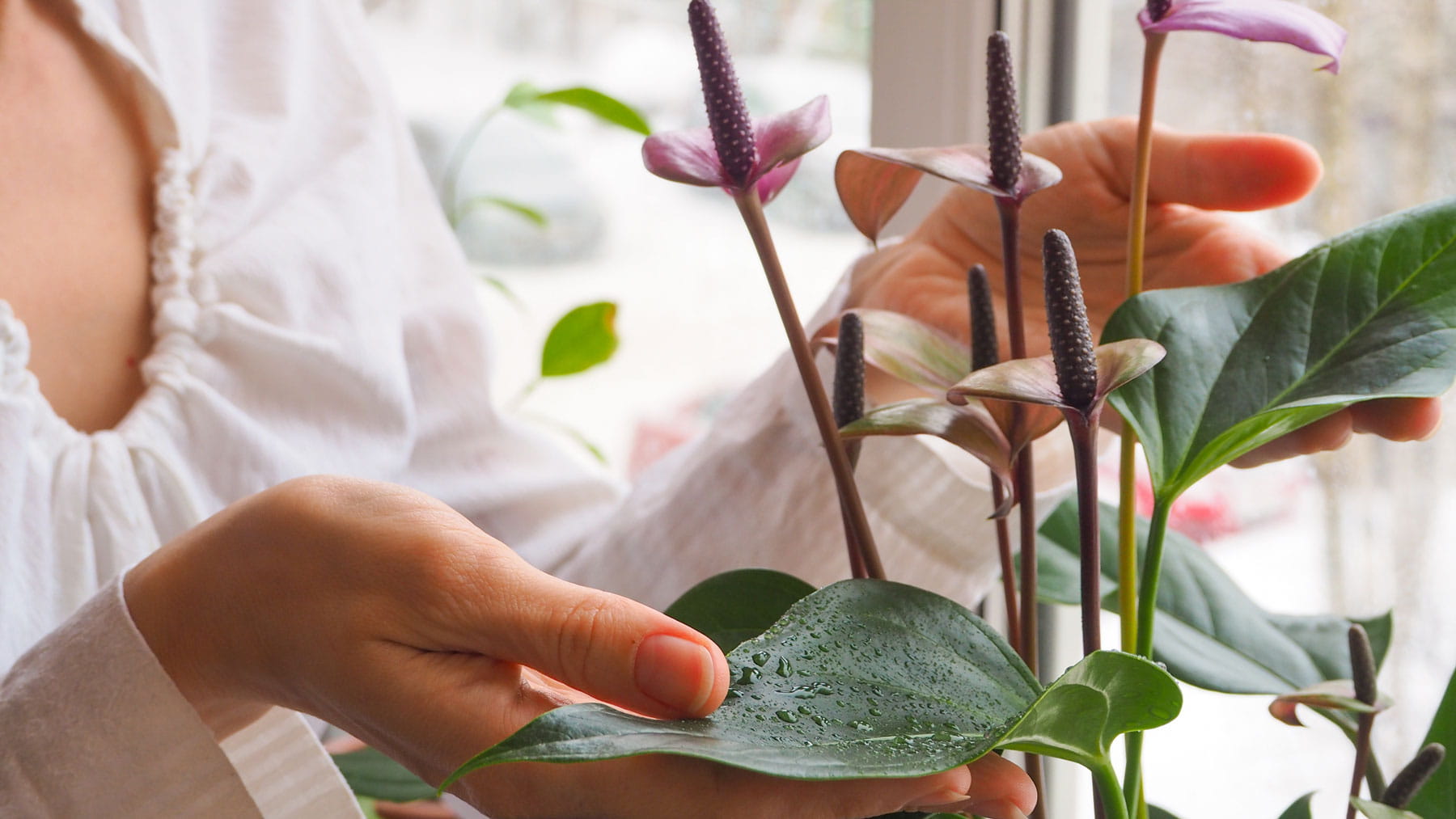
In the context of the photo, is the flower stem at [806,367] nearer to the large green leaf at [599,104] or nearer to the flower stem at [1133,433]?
the flower stem at [1133,433]

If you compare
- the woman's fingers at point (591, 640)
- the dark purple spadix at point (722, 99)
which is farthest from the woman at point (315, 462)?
the dark purple spadix at point (722, 99)

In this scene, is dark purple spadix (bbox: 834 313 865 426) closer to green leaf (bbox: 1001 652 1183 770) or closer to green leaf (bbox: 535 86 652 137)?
green leaf (bbox: 1001 652 1183 770)

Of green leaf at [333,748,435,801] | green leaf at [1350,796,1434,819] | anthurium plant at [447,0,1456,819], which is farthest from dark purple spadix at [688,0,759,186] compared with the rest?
green leaf at [333,748,435,801]

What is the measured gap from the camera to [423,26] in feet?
3.33

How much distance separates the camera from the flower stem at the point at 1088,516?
22 centimetres

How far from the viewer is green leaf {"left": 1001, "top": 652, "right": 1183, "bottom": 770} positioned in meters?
0.18

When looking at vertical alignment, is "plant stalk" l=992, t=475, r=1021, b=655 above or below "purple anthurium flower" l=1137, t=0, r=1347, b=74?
below

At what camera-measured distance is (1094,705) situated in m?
0.18

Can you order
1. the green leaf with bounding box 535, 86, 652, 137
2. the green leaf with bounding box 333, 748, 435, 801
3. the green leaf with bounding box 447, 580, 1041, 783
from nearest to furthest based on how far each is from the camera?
the green leaf with bounding box 447, 580, 1041, 783 → the green leaf with bounding box 333, 748, 435, 801 → the green leaf with bounding box 535, 86, 652, 137

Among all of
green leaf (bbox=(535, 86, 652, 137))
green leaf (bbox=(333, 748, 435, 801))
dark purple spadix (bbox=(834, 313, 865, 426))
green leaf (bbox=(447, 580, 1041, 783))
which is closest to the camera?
green leaf (bbox=(447, 580, 1041, 783))

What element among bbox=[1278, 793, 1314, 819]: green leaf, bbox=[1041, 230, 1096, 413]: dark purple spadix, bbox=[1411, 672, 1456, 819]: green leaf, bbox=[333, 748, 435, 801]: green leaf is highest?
bbox=[1041, 230, 1096, 413]: dark purple spadix

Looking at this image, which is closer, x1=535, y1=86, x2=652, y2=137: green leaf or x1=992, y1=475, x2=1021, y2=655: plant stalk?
x1=992, y1=475, x2=1021, y2=655: plant stalk

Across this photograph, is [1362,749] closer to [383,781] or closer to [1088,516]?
[1088,516]

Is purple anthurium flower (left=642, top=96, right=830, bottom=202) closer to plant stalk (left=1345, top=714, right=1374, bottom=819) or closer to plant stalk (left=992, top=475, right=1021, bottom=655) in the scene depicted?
plant stalk (left=992, top=475, right=1021, bottom=655)
